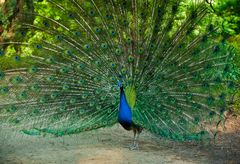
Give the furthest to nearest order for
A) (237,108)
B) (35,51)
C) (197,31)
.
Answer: (237,108), (197,31), (35,51)

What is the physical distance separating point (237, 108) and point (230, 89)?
2.02 meters

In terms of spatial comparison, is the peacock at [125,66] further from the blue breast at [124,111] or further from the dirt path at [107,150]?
the dirt path at [107,150]

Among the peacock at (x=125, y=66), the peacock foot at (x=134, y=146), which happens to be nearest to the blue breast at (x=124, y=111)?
the peacock at (x=125, y=66)

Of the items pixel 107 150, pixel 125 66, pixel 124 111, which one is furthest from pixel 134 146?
pixel 125 66

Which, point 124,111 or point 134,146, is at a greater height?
point 124,111

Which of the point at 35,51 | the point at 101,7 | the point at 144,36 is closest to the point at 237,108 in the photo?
the point at 144,36

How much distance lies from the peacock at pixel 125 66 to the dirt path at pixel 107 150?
1.42 ft

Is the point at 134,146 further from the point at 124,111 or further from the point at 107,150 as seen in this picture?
the point at 124,111

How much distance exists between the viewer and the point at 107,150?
675cm

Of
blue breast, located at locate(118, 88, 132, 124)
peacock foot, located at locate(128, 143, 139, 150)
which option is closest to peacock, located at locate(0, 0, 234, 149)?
blue breast, located at locate(118, 88, 132, 124)

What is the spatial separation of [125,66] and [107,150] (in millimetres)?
1202

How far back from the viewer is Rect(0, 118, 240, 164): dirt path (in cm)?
627

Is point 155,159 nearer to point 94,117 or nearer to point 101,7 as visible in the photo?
point 94,117

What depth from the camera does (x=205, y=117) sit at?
6438 mm
